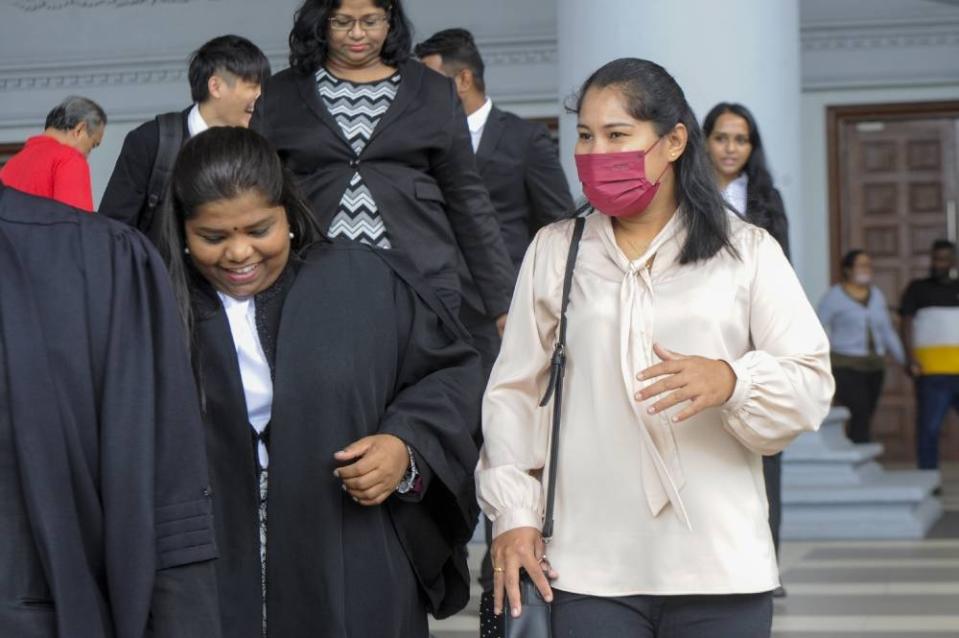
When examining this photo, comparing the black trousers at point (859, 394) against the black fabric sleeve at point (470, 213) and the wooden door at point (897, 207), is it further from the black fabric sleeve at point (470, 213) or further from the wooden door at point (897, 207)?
the black fabric sleeve at point (470, 213)

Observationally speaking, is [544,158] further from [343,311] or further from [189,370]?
[189,370]

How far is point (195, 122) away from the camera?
559 cm

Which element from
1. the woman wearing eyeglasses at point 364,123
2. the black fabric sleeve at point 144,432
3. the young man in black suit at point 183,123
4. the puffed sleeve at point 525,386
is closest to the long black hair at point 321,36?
the woman wearing eyeglasses at point 364,123

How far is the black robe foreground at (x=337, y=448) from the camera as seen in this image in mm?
3309

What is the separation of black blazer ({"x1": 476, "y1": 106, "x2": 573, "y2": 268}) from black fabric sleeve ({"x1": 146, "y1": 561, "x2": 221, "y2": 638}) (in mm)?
4084

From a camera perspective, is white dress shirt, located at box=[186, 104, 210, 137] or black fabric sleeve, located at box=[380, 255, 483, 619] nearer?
black fabric sleeve, located at box=[380, 255, 483, 619]

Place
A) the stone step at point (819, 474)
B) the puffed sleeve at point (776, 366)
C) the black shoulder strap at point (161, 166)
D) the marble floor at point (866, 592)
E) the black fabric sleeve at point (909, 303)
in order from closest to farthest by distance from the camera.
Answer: the puffed sleeve at point (776, 366)
the black shoulder strap at point (161, 166)
the marble floor at point (866, 592)
the stone step at point (819, 474)
the black fabric sleeve at point (909, 303)

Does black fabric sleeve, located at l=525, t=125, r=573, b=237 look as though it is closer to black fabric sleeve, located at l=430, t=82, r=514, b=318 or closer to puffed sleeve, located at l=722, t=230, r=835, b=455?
black fabric sleeve, located at l=430, t=82, r=514, b=318

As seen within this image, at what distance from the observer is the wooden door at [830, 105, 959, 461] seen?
14.5 m

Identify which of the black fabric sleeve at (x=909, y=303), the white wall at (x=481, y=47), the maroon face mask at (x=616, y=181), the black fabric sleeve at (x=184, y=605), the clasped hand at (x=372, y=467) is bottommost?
the black fabric sleeve at (x=184, y=605)

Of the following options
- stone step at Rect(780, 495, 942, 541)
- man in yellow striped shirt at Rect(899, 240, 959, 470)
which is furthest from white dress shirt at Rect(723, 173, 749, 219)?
man in yellow striped shirt at Rect(899, 240, 959, 470)

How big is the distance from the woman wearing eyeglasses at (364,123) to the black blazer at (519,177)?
Answer: 1.65m

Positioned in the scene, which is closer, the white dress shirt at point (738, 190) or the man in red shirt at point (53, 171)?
the white dress shirt at point (738, 190)

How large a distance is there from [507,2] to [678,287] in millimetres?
10825
